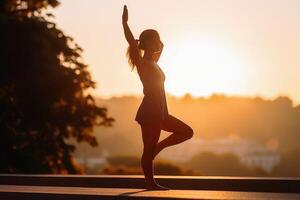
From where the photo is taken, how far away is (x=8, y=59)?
29.2m

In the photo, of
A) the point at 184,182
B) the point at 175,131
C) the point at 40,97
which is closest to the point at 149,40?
the point at 175,131

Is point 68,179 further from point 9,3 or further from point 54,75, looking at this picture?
point 9,3

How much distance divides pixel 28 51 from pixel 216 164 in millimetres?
104515

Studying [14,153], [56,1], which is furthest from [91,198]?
[56,1]

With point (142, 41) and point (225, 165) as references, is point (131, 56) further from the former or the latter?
point (225, 165)

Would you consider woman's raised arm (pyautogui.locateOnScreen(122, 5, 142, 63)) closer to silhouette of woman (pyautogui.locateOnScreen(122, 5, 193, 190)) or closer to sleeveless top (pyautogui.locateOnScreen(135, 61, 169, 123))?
silhouette of woman (pyautogui.locateOnScreen(122, 5, 193, 190))

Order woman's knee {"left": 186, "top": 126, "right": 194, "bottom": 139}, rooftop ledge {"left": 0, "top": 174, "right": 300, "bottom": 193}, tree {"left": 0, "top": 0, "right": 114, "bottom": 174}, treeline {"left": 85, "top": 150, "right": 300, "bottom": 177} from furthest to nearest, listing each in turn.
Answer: treeline {"left": 85, "top": 150, "right": 300, "bottom": 177} → tree {"left": 0, "top": 0, "right": 114, "bottom": 174} → rooftop ledge {"left": 0, "top": 174, "right": 300, "bottom": 193} → woman's knee {"left": 186, "top": 126, "right": 194, "bottom": 139}

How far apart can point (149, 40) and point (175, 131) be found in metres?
1.10

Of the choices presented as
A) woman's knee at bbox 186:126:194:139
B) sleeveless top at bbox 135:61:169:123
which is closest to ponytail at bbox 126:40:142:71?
sleeveless top at bbox 135:61:169:123

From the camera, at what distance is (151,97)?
839 cm

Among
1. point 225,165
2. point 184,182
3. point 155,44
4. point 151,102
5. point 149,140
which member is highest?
point 155,44

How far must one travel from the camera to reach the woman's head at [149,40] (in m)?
8.42

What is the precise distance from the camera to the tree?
28766mm

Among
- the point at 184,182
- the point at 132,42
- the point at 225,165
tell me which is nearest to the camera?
the point at 132,42
